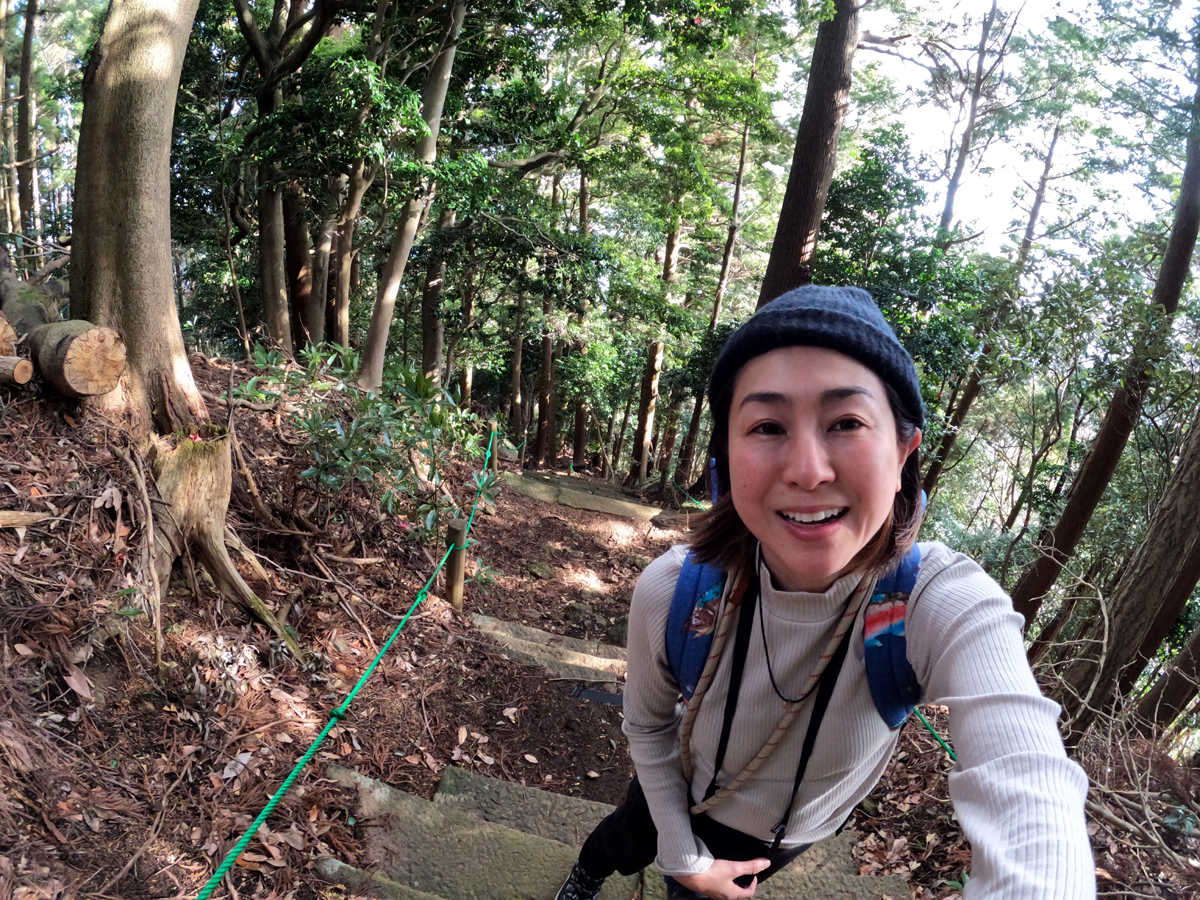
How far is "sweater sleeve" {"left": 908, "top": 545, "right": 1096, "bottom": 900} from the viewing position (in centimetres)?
90

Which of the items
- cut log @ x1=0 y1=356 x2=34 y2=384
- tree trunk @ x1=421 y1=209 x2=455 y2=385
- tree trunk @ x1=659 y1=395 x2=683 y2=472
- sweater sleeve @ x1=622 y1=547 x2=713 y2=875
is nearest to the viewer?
sweater sleeve @ x1=622 y1=547 x2=713 y2=875

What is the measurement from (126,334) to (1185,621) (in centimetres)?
1205

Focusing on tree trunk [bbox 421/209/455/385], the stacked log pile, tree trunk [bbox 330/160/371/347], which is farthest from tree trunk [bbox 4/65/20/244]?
the stacked log pile

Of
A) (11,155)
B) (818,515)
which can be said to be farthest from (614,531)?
(11,155)

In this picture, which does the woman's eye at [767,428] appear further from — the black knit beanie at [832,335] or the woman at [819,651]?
the black knit beanie at [832,335]

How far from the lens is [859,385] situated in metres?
1.17

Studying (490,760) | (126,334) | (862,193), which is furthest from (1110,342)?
(126,334)

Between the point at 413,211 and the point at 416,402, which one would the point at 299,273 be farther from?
the point at 416,402

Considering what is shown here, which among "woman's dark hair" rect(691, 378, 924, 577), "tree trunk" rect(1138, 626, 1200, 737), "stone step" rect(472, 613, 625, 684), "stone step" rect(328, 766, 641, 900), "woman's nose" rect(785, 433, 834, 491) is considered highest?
"woman's nose" rect(785, 433, 834, 491)

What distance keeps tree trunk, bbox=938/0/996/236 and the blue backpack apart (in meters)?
15.5

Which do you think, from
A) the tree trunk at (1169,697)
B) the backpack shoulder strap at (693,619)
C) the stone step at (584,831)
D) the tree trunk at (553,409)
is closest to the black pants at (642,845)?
the backpack shoulder strap at (693,619)

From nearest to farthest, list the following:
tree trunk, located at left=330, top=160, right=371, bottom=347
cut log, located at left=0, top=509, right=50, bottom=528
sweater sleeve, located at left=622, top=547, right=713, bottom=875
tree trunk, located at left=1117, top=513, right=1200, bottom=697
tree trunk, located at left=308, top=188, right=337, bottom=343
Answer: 1. sweater sleeve, located at left=622, top=547, right=713, bottom=875
2. cut log, located at left=0, top=509, right=50, bottom=528
3. tree trunk, located at left=1117, top=513, right=1200, bottom=697
4. tree trunk, located at left=330, top=160, right=371, bottom=347
5. tree trunk, located at left=308, top=188, right=337, bottom=343

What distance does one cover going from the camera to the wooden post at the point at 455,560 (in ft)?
15.2

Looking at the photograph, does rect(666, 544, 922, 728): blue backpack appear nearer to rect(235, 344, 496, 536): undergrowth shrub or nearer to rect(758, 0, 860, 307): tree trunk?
rect(235, 344, 496, 536): undergrowth shrub
